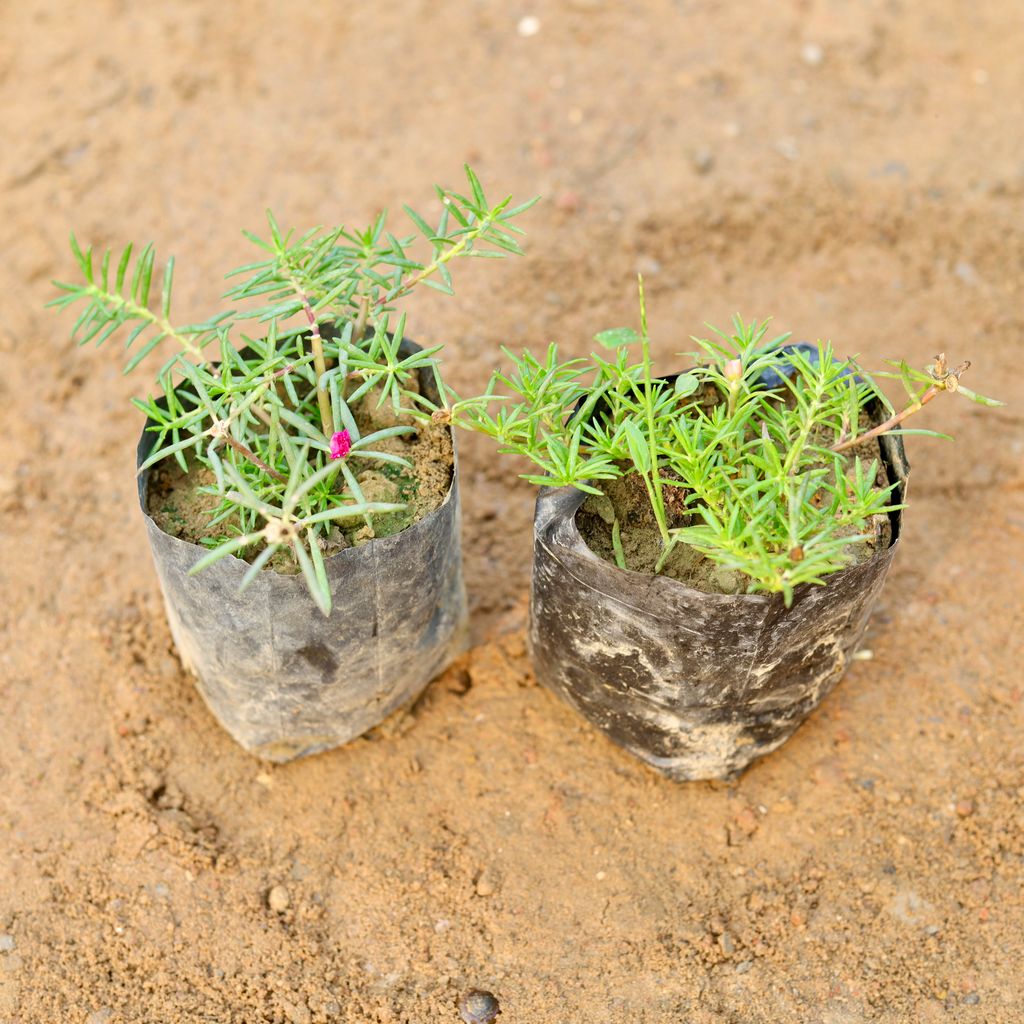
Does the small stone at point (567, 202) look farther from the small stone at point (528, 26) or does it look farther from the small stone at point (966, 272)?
the small stone at point (966, 272)

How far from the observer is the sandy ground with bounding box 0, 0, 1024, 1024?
2.24 metres

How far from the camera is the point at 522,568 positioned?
9.41ft

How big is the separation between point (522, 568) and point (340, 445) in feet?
3.22

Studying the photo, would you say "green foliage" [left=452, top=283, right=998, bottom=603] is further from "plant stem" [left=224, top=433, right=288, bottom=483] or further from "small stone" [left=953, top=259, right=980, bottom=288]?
"small stone" [left=953, top=259, right=980, bottom=288]

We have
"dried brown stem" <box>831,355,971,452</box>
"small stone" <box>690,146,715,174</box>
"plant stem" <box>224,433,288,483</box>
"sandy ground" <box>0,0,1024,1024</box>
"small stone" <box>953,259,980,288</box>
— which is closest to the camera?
"dried brown stem" <box>831,355,971,452</box>

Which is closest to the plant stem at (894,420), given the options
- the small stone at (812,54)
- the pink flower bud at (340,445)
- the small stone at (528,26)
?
the pink flower bud at (340,445)

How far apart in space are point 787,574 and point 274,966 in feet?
4.20

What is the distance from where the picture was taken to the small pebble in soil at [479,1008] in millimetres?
2152

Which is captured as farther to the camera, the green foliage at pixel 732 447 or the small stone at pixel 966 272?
the small stone at pixel 966 272

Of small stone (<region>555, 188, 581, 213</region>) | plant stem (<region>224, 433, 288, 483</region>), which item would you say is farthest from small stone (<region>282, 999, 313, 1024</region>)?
small stone (<region>555, 188, 581, 213</region>)

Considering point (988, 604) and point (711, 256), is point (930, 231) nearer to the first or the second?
point (711, 256)

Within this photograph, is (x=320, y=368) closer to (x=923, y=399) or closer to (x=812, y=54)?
(x=923, y=399)

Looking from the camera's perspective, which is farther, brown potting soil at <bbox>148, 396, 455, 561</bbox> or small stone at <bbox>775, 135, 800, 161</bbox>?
small stone at <bbox>775, 135, 800, 161</bbox>

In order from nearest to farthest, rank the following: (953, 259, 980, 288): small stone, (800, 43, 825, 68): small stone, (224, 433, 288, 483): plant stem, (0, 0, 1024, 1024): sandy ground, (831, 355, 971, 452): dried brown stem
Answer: (831, 355, 971, 452): dried brown stem
(224, 433, 288, 483): plant stem
(0, 0, 1024, 1024): sandy ground
(953, 259, 980, 288): small stone
(800, 43, 825, 68): small stone
